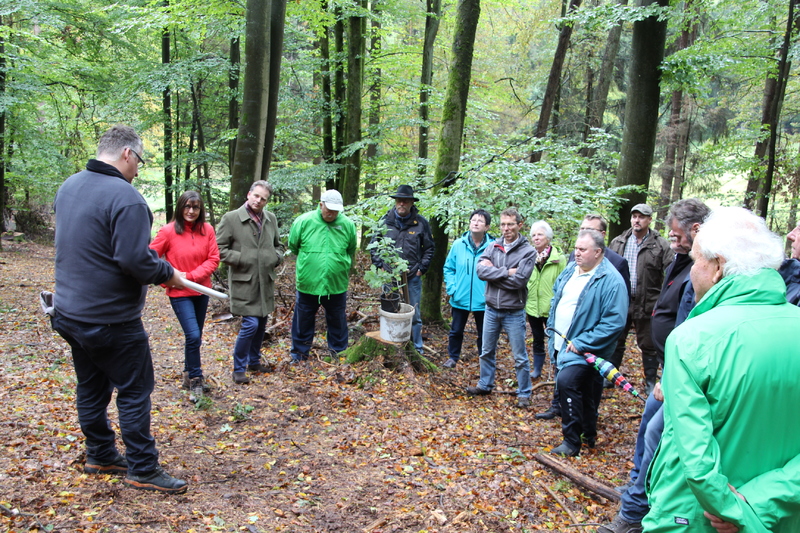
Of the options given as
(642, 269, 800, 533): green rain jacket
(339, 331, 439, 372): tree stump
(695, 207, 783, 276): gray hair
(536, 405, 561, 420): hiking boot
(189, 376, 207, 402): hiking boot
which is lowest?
(536, 405, 561, 420): hiking boot

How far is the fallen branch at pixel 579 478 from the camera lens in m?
3.62

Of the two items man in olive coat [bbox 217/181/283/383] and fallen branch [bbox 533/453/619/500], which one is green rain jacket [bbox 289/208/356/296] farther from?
fallen branch [bbox 533/453/619/500]

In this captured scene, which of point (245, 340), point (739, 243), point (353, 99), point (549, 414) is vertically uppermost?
point (353, 99)

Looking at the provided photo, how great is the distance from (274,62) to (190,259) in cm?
570

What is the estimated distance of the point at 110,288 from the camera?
2.99m

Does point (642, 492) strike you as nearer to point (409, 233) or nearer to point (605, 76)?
point (409, 233)

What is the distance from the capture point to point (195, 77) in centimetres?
1208

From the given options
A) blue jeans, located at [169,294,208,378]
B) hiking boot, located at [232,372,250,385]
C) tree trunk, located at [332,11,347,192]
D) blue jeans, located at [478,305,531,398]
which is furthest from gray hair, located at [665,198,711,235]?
tree trunk, located at [332,11,347,192]

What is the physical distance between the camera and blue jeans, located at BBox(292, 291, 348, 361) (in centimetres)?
594

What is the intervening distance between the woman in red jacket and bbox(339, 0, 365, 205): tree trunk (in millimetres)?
6516

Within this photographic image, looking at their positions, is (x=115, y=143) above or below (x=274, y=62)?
below

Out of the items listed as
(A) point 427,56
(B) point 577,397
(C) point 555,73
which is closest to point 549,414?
(B) point 577,397

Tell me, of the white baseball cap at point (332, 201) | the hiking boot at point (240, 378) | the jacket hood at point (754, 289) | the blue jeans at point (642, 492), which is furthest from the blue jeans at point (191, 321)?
the jacket hood at point (754, 289)

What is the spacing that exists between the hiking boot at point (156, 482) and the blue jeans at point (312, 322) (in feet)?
9.48
